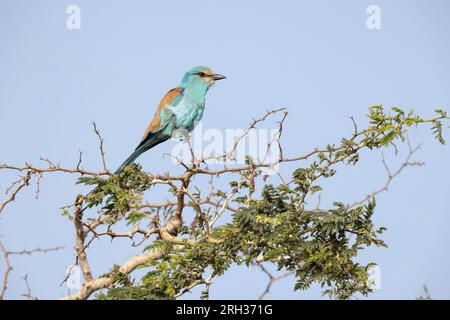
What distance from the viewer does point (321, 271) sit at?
4.14 meters

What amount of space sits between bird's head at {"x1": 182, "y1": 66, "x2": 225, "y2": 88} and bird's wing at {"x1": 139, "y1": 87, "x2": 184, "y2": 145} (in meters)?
0.17

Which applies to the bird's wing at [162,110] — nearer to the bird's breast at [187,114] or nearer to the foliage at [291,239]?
the bird's breast at [187,114]

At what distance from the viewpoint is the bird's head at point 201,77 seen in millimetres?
7672

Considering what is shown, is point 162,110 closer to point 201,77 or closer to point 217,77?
point 201,77

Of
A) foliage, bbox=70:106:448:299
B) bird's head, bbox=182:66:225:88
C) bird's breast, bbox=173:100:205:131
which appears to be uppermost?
bird's head, bbox=182:66:225:88

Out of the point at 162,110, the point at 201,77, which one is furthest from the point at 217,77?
the point at 162,110

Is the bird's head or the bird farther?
the bird's head

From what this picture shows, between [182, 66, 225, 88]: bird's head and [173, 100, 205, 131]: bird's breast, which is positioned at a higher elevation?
[182, 66, 225, 88]: bird's head

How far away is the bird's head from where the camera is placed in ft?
25.2

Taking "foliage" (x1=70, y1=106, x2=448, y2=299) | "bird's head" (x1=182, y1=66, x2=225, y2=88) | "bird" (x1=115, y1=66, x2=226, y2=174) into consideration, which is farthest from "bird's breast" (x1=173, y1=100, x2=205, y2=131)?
"foliage" (x1=70, y1=106, x2=448, y2=299)

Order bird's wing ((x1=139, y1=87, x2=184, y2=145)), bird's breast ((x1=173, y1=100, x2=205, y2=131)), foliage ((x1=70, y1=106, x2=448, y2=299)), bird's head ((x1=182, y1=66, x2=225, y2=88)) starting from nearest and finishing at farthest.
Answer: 1. foliage ((x1=70, y1=106, x2=448, y2=299))
2. bird's wing ((x1=139, y1=87, x2=184, y2=145))
3. bird's breast ((x1=173, y1=100, x2=205, y2=131))
4. bird's head ((x1=182, y1=66, x2=225, y2=88))

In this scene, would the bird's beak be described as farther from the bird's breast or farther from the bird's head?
the bird's breast

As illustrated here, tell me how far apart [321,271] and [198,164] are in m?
1.28
